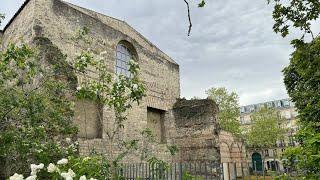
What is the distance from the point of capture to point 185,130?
49.5 ft

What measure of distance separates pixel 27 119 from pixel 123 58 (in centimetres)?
714

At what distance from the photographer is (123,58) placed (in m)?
13.8

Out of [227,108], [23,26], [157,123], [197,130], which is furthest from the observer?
[227,108]

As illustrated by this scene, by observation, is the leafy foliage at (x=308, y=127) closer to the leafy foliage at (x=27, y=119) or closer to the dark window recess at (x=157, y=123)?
the leafy foliage at (x=27, y=119)

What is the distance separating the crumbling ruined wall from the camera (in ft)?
46.8

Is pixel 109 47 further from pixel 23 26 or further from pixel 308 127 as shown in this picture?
pixel 308 127

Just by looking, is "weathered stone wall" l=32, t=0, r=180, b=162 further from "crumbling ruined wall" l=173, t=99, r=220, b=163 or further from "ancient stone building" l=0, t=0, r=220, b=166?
"crumbling ruined wall" l=173, t=99, r=220, b=163

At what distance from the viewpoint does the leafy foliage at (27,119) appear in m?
6.77

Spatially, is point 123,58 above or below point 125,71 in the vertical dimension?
above

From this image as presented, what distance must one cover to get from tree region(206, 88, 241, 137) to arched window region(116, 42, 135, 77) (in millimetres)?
18494

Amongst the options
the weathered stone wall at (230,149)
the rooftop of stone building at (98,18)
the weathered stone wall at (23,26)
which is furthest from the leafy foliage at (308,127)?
the rooftop of stone building at (98,18)

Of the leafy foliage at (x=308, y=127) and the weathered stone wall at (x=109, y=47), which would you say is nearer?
the leafy foliage at (x=308, y=127)

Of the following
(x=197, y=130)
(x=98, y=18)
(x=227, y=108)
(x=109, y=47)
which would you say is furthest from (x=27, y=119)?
(x=227, y=108)

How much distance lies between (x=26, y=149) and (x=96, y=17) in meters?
7.64
